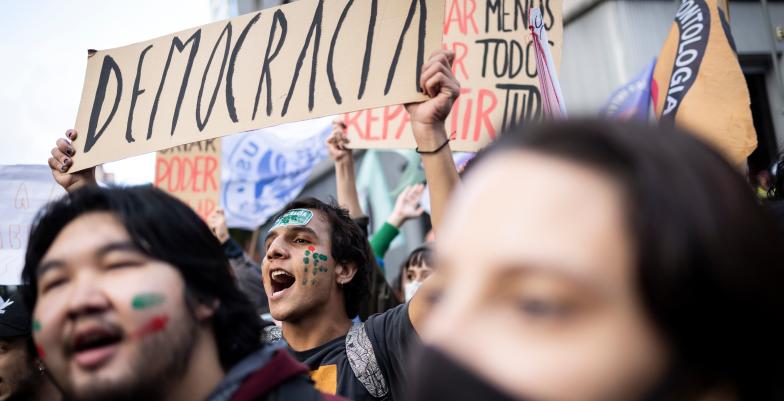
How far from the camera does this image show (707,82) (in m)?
3.08

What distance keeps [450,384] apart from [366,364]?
1.54 m

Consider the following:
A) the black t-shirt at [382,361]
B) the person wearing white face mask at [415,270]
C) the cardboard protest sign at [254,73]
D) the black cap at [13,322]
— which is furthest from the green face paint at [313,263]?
the person wearing white face mask at [415,270]

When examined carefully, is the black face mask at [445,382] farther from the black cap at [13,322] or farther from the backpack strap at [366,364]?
the black cap at [13,322]

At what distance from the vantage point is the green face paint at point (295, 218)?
3160 mm

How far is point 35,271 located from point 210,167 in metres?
3.57

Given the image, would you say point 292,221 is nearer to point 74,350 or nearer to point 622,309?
point 74,350

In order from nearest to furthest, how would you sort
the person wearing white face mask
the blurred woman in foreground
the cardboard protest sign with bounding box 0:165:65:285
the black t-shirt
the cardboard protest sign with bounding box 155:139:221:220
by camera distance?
1. the blurred woman in foreground
2. the black t-shirt
3. the cardboard protest sign with bounding box 0:165:65:285
4. the person wearing white face mask
5. the cardboard protest sign with bounding box 155:139:221:220

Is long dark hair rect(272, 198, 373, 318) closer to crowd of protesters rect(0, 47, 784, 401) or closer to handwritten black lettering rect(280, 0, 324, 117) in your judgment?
handwritten black lettering rect(280, 0, 324, 117)

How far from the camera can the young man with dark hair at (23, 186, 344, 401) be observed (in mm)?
1516

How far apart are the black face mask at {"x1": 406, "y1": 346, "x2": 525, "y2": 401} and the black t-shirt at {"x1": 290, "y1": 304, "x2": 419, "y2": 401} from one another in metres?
1.28

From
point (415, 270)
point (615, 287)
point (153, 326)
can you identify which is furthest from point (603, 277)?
point (415, 270)

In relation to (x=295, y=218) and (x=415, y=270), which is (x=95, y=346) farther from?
(x=415, y=270)

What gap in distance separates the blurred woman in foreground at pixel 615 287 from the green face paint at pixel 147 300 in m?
0.81

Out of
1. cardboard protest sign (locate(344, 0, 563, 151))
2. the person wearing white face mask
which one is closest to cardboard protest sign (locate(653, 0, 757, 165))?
cardboard protest sign (locate(344, 0, 563, 151))
